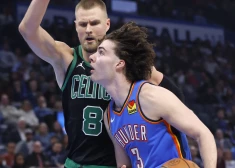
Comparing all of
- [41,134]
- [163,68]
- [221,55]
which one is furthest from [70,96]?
[221,55]

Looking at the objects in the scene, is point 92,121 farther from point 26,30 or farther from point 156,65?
point 156,65

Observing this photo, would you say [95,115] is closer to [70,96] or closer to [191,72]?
[70,96]

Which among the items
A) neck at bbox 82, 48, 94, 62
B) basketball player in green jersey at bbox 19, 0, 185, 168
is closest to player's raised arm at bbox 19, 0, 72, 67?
basketball player in green jersey at bbox 19, 0, 185, 168

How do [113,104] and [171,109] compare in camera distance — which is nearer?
[171,109]

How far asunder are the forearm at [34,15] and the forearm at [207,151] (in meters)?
1.48

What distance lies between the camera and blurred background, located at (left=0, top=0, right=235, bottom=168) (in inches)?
378

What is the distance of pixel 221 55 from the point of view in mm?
17203

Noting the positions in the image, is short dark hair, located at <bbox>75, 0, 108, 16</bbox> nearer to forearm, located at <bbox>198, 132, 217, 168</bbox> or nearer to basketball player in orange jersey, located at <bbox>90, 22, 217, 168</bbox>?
basketball player in orange jersey, located at <bbox>90, 22, 217, 168</bbox>

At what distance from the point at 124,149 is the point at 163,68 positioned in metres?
10.9

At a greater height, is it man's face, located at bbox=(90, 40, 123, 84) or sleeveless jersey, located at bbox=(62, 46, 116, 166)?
man's face, located at bbox=(90, 40, 123, 84)

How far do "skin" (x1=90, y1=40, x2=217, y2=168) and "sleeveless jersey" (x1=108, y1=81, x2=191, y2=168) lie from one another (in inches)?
2.2

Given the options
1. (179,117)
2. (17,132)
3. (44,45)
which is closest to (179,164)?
(179,117)

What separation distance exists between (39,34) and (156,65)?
10.8 meters

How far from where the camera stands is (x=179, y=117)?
3.34 meters
